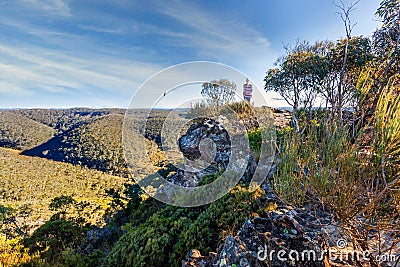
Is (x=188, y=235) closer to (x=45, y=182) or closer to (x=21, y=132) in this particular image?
(x=45, y=182)

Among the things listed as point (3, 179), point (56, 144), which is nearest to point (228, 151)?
point (3, 179)

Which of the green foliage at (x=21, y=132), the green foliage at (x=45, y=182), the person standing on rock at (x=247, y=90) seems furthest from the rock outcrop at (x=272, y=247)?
→ the green foliage at (x=21, y=132)

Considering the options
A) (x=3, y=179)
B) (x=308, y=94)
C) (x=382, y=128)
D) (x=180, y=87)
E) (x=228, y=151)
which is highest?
(x=308, y=94)

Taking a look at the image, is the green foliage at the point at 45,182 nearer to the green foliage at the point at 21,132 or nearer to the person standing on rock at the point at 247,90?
the green foliage at the point at 21,132

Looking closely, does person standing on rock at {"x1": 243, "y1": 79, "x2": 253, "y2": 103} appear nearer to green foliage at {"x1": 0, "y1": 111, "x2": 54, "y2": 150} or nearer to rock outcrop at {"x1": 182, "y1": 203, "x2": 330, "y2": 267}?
rock outcrop at {"x1": 182, "y1": 203, "x2": 330, "y2": 267}

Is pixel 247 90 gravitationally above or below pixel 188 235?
above

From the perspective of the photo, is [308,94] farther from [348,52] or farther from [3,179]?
[3,179]

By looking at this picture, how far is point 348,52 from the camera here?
557 centimetres

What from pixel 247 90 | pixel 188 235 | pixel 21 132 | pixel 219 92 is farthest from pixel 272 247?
pixel 21 132

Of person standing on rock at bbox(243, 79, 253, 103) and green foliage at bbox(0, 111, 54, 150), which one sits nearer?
person standing on rock at bbox(243, 79, 253, 103)

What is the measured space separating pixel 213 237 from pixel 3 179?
44864mm

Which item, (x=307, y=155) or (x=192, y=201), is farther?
(x=192, y=201)

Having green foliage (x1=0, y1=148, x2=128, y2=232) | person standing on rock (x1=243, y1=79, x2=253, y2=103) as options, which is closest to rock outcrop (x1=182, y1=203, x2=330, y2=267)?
person standing on rock (x1=243, y1=79, x2=253, y2=103)

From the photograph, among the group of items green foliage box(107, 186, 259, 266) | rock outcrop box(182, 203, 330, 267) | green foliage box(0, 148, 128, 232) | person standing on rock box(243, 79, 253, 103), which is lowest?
green foliage box(0, 148, 128, 232)
